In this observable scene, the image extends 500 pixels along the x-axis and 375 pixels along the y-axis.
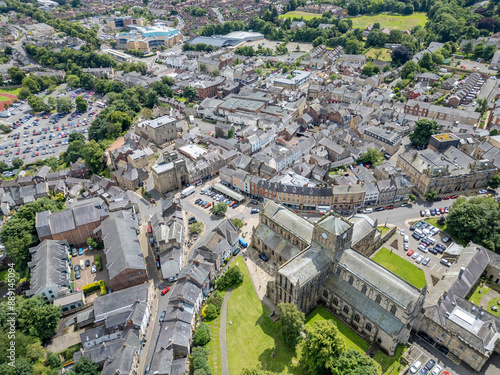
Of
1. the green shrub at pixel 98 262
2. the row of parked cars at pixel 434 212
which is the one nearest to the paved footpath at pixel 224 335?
the green shrub at pixel 98 262

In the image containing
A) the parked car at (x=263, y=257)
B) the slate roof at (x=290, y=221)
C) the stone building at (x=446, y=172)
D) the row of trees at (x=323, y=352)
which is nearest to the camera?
the row of trees at (x=323, y=352)

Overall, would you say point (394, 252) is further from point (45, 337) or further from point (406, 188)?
point (45, 337)

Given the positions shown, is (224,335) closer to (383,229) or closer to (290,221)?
(290,221)

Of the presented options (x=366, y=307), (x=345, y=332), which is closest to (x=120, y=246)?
(x=345, y=332)

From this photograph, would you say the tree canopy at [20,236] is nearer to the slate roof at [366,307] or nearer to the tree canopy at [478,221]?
the slate roof at [366,307]

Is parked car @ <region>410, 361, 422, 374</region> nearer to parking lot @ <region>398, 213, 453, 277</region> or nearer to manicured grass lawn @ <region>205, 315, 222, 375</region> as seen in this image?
parking lot @ <region>398, 213, 453, 277</region>

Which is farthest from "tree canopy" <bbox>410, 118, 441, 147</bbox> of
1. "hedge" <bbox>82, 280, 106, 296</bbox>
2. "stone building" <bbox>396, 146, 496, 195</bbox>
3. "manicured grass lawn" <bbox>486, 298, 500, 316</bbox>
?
"hedge" <bbox>82, 280, 106, 296</bbox>

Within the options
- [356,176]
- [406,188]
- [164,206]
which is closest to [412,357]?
[406,188]
